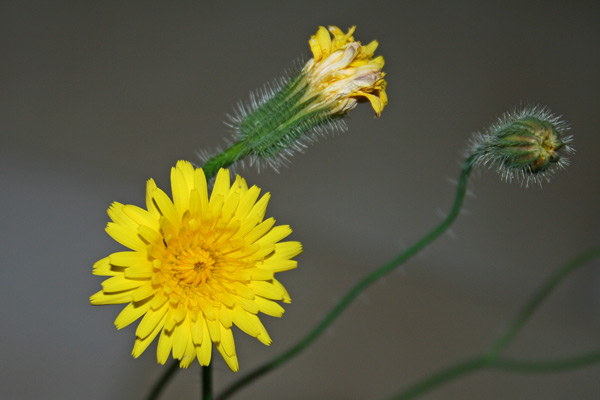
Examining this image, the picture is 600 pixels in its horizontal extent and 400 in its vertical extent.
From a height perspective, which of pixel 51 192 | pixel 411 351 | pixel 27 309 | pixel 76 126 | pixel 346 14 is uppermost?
pixel 346 14

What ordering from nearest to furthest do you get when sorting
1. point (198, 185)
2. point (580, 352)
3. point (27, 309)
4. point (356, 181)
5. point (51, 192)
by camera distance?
point (198, 185), point (27, 309), point (51, 192), point (580, 352), point (356, 181)

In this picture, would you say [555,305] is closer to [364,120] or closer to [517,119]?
[364,120]

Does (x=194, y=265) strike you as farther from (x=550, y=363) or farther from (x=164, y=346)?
(x=550, y=363)

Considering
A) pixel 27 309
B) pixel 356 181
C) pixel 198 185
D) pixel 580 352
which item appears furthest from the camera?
pixel 356 181

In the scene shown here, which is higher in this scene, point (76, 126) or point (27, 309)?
point (76, 126)

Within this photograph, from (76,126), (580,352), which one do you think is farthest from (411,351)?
(76,126)

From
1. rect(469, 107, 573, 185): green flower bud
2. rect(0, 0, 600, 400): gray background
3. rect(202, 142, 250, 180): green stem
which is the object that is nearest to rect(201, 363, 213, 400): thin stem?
rect(202, 142, 250, 180): green stem

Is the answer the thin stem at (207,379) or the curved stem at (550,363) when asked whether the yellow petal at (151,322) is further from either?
the curved stem at (550,363)
